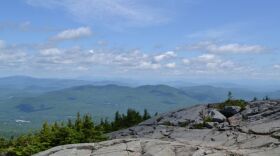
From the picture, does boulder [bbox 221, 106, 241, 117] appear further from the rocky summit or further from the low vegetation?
the low vegetation

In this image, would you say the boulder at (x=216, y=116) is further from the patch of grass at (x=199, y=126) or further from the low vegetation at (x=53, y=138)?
the low vegetation at (x=53, y=138)

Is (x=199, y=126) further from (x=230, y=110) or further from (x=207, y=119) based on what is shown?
(x=230, y=110)

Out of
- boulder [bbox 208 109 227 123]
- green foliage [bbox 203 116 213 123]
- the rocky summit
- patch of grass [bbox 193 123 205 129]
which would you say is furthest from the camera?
green foliage [bbox 203 116 213 123]

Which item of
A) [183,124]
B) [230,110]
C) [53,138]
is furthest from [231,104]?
[53,138]

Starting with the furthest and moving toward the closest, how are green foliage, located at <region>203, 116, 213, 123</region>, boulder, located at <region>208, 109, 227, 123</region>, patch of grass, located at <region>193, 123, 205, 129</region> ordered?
1. green foliage, located at <region>203, 116, 213, 123</region>
2. boulder, located at <region>208, 109, 227, 123</region>
3. patch of grass, located at <region>193, 123, 205, 129</region>

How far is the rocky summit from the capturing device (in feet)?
82.4

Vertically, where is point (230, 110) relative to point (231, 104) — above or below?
below

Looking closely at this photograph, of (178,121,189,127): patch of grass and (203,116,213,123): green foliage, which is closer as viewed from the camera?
(203,116,213,123): green foliage

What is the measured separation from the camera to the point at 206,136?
30734 mm

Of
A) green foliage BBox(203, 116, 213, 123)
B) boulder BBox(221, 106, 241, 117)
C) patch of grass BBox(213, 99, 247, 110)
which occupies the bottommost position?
green foliage BBox(203, 116, 213, 123)

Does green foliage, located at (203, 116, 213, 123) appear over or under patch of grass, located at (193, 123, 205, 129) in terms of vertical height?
over

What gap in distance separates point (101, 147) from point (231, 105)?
18342 mm

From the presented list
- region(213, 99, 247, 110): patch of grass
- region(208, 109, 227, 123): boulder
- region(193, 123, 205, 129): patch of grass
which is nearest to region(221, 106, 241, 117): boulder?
region(208, 109, 227, 123): boulder

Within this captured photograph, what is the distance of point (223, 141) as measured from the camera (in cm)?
2806
